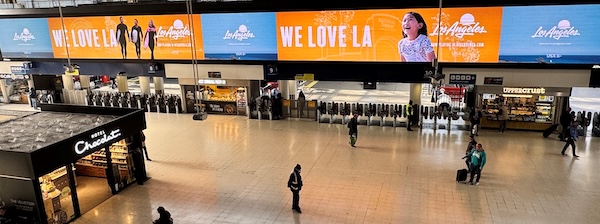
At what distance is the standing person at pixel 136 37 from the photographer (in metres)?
18.1

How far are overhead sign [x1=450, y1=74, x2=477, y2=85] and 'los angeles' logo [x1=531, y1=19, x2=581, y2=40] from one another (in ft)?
7.78

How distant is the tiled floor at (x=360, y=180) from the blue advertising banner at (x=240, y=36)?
341cm

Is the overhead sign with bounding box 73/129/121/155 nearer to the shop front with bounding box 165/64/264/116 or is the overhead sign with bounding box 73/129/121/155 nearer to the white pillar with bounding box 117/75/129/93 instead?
the shop front with bounding box 165/64/264/116

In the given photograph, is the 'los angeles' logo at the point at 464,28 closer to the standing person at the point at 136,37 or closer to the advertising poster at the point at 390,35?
the advertising poster at the point at 390,35

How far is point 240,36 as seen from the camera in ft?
55.7

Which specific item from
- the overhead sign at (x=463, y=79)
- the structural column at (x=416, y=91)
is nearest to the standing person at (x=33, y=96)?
the structural column at (x=416, y=91)

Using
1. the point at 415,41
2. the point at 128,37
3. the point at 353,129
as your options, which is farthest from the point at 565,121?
the point at 128,37

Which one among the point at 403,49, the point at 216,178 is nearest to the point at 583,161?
the point at 403,49

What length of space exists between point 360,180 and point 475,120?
6.20 metres

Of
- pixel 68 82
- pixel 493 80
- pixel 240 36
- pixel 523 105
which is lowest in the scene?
pixel 523 105

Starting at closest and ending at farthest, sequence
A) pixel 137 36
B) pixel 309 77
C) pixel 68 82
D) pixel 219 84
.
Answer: pixel 309 77
pixel 137 36
pixel 219 84
pixel 68 82

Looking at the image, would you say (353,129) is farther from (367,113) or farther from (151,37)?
(151,37)

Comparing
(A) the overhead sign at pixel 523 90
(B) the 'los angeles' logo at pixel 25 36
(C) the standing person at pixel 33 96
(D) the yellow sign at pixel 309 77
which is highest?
(B) the 'los angeles' logo at pixel 25 36

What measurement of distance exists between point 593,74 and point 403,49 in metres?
6.33
